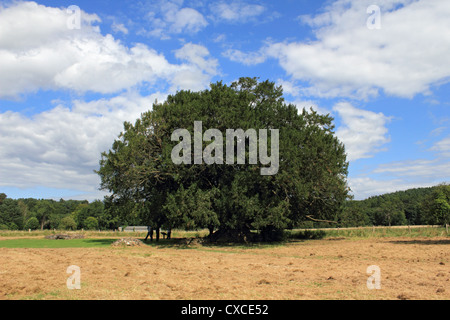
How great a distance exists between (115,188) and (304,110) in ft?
67.8

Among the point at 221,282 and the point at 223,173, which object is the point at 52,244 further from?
the point at 221,282

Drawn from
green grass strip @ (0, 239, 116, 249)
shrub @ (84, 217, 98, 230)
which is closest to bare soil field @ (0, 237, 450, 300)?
green grass strip @ (0, 239, 116, 249)

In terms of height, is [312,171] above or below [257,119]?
below

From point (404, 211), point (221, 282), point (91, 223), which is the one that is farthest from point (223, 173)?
point (404, 211)

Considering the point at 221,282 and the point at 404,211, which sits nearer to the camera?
the point at 221,282

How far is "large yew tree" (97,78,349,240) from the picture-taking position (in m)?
27.3

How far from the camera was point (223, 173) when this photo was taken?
1217 inches

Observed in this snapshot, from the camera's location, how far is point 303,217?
114ft

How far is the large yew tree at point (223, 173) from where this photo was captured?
27344mm

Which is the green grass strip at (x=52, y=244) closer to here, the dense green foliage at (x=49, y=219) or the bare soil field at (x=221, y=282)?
the bare soil field at (x=221, y=282)

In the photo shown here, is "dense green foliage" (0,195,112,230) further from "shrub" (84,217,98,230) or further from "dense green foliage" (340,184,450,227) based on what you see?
"dense green foliage" (340,184,450,227)

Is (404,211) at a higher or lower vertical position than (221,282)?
lower
